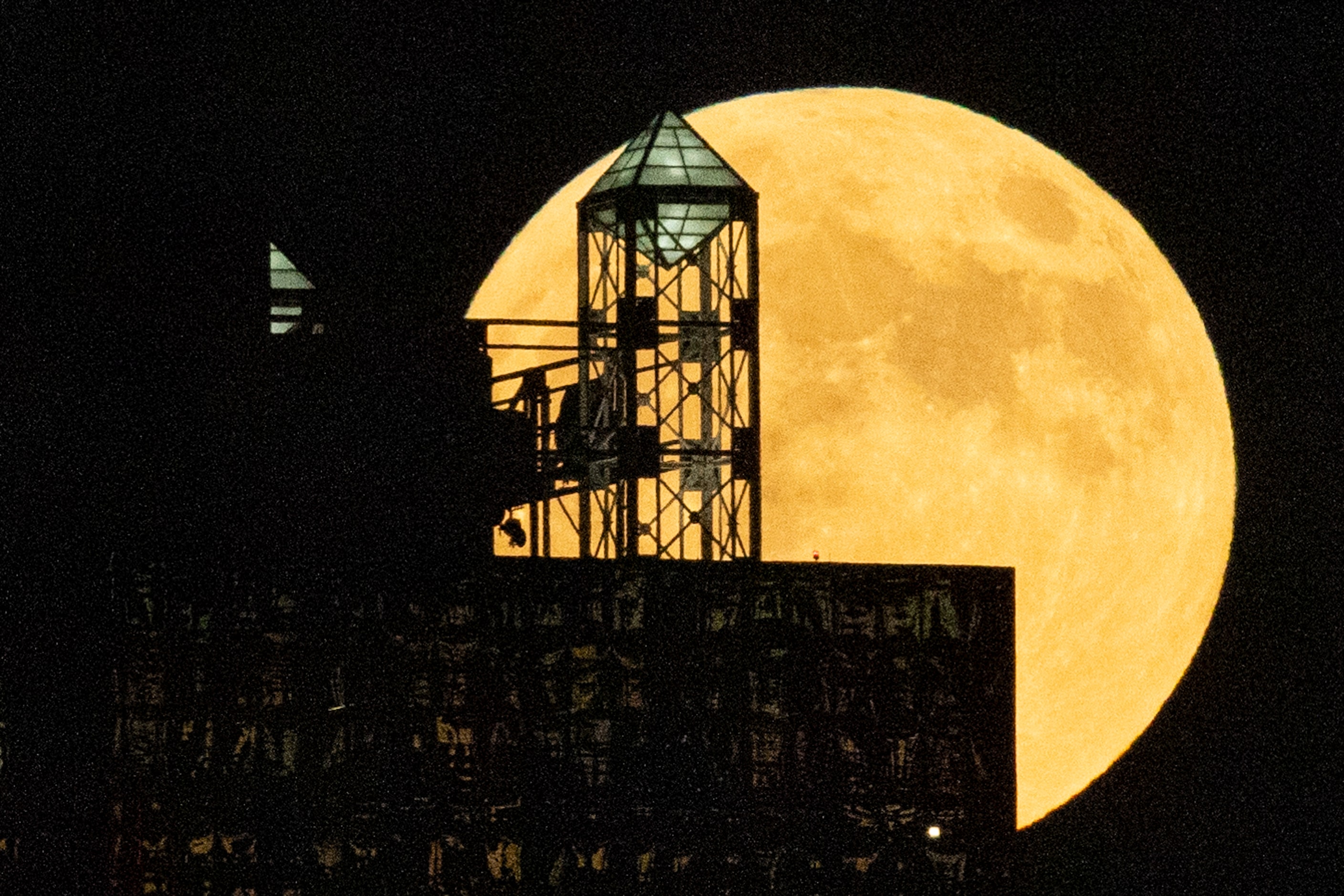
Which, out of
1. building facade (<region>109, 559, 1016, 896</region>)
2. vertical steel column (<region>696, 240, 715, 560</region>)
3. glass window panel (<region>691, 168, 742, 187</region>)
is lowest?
building facade (<region>109, 559, 1016, 896</region>)

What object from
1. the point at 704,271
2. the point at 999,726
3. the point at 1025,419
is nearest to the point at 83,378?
the point at 704,271

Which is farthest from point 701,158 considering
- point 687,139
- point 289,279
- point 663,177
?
point 289,279

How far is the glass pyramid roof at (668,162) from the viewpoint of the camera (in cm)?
2120

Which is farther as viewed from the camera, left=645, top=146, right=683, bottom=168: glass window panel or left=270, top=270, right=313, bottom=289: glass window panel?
left=270, top=270, right=313, bottom=289: glass window panel

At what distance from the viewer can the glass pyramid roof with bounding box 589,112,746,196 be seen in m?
21.2

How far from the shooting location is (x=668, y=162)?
21391 millimetres

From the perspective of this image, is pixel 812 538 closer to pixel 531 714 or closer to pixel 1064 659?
pixel 1064 659

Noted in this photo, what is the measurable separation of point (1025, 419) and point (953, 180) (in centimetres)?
359

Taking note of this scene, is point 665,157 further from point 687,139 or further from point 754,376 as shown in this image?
point 754,376

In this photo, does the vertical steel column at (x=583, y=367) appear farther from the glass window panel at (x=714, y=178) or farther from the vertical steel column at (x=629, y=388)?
the glass window panel at (x=714, y=178)

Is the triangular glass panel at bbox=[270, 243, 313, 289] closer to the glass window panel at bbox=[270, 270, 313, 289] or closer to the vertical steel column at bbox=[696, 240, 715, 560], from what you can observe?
the glass window panel at bbox=[270, 270, 313, 289]

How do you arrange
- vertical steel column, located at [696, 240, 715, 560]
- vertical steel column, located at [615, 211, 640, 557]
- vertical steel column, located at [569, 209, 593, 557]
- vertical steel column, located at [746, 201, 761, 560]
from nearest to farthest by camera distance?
1. vertical steel column, located at [615, 211, 640, 557]
2. vertical steel column, located at [746, 201, 761, 560]
3. vertical steel column, located at [696, 240, 715, 560]
4. vertical steel column, located at [569, 209, 593, 557]

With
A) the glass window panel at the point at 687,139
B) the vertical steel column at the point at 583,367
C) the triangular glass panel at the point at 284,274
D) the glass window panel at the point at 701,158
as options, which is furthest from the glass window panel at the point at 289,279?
the glass window panel at the point at 701,158

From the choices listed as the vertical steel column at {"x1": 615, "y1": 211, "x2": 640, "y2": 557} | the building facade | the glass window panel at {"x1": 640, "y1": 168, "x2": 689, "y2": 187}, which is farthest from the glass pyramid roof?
the building facade
